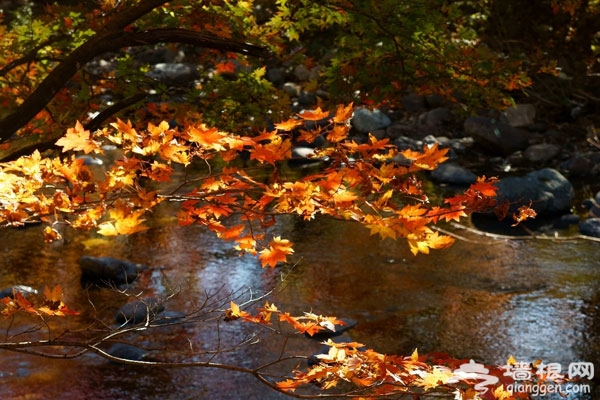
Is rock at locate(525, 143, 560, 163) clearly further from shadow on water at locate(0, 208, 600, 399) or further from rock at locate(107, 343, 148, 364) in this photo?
rock at locate(107, 343, 148, 364)

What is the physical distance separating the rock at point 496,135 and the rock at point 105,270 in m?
8.30

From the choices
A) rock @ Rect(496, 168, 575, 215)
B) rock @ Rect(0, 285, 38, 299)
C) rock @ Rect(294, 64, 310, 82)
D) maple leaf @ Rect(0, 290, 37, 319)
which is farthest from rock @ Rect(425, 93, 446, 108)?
maple leaf @ Rect(0, 290, 37, 319)

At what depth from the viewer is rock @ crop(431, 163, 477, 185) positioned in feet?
41.7

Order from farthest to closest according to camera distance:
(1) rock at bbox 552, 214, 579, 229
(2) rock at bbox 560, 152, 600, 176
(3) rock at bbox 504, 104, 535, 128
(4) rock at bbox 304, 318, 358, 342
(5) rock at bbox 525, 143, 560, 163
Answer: (3) rock at bbox 504, 104, 535, 128 → (5) rock at bbox 525, 143, 560, 163 → (2) rock at bbox 560, 152, 600, 176 → (1) rock at bbox 552, 214, 579, 229 → (4) rock at bbox 304, 318, 358, 342

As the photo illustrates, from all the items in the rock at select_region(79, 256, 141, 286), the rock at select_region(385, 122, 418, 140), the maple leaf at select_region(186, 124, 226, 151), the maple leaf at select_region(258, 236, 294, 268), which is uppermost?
the maple leaf at select_region(186, 124, 226, 151)

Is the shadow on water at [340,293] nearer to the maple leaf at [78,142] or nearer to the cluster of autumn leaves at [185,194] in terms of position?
the cluster of autumn leaves at [185,194]

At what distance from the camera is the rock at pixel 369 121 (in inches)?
642

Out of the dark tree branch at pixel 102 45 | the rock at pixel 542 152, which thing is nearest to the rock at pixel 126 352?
the dark tree branch at pixel 102 45

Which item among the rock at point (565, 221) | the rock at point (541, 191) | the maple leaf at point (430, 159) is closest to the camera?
the maple leaf at point (430, 159)

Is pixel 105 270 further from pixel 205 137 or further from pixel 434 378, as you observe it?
pixel 434 378

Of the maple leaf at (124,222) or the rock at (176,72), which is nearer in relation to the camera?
the maple leaf at (124,222)

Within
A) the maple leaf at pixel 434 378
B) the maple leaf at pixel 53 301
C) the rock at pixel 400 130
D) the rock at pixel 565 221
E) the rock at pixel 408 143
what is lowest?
the rock at pixel 400 130

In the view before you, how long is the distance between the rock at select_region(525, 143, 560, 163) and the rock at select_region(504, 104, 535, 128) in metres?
1.54

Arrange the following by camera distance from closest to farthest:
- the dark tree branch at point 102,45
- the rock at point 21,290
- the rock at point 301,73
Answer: the dark tree branch at point 102,45
the rock at point 21,290
the rock at point 301,73
